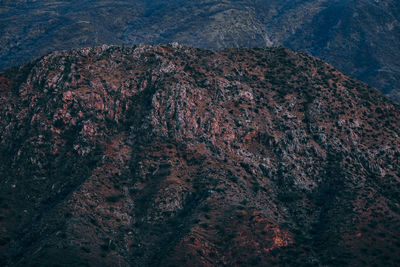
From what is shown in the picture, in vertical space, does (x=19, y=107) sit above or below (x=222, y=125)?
above

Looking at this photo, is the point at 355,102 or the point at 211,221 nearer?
the point at 211,221

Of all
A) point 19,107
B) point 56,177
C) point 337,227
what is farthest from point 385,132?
point 19,107

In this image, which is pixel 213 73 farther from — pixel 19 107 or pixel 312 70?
pixel 19 107

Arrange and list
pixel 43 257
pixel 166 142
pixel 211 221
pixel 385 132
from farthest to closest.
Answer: pixel 385 132, pixel 166 142, pixel 211 221, pixel 43 257

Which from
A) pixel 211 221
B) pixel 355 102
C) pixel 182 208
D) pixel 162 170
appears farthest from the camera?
pixel 355 102

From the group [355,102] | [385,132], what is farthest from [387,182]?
[355,102]

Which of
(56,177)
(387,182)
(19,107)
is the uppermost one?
(19,107)
